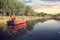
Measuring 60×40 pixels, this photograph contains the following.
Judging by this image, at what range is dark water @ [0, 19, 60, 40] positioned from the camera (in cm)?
334

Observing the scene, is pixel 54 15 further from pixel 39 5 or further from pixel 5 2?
pixel 5 2

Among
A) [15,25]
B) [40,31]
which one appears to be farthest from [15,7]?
[40,31]

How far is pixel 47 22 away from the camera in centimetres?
367

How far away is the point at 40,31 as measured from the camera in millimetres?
3512

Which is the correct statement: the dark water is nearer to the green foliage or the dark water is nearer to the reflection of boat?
the reflection of boat

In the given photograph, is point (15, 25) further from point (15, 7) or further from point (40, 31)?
point (40, 31)

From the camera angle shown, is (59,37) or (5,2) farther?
(5,2)

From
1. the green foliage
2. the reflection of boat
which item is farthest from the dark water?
the green foliage

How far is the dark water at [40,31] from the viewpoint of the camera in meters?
3.34

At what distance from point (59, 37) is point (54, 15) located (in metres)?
0.59

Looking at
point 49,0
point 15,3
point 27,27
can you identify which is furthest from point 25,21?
point 49,0

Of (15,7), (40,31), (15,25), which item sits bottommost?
(40,31)

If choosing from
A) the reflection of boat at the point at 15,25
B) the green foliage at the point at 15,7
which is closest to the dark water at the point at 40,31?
the reflection of boat at the point at 15,25

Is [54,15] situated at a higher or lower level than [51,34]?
higher
